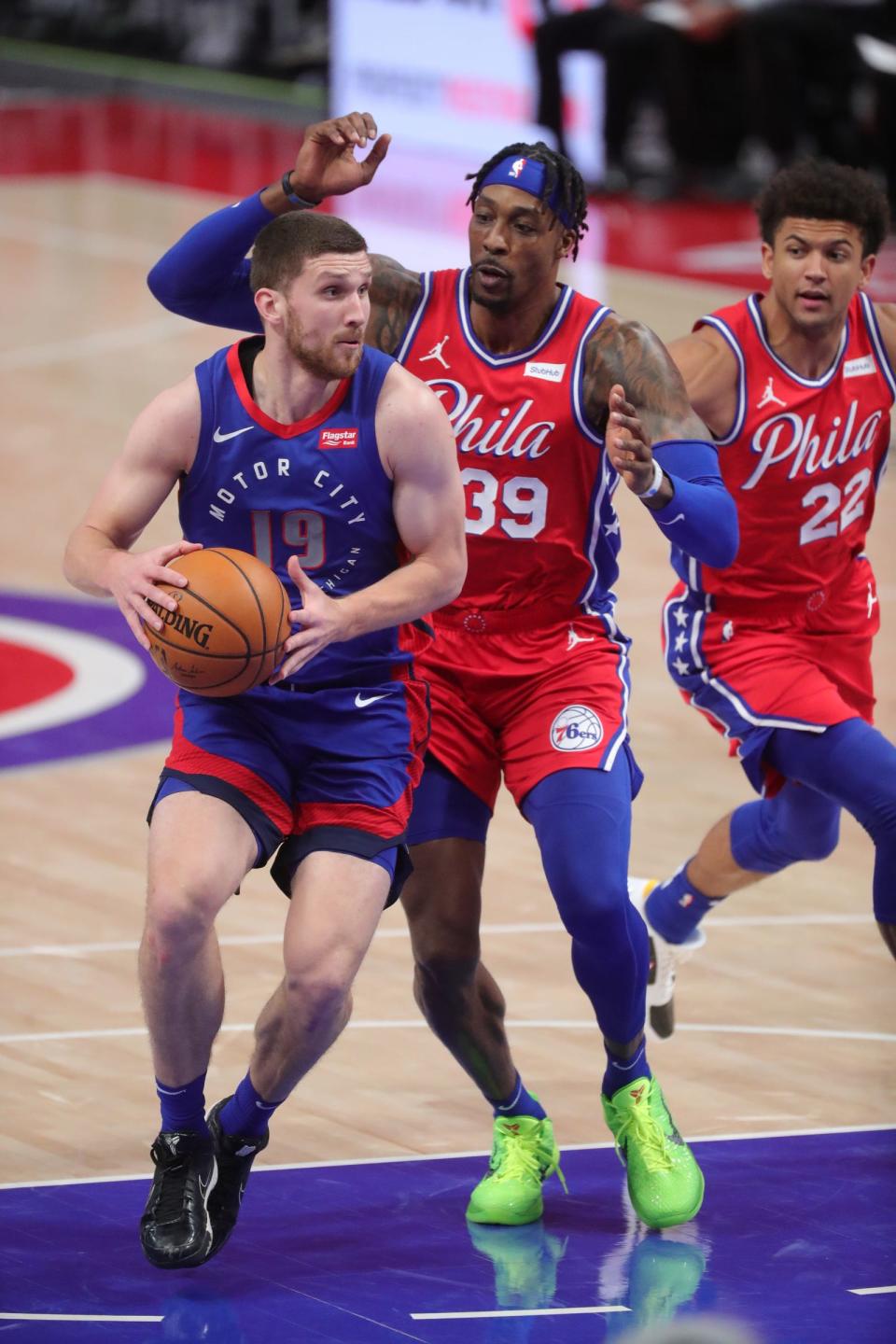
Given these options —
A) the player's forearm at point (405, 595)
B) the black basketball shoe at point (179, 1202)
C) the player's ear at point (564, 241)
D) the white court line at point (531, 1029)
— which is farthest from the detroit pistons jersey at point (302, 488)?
the white court line at point (531, 1029)

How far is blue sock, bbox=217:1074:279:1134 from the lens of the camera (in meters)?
4.81

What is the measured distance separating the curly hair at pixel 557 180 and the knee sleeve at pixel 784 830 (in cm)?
156

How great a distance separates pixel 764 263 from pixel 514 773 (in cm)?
163

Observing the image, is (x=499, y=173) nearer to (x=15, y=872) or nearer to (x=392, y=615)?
(x=392, y=615)

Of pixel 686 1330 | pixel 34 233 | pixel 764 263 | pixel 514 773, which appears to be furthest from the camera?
pixel 34 233

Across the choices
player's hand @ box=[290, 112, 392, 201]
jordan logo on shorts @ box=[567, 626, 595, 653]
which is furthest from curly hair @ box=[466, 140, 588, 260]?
jordan logo on shorts @ box=[567, 626, 595, 653]

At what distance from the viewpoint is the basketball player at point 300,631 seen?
15.2ft

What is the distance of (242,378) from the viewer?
479 cm

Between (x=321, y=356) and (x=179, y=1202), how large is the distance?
170 centimetres

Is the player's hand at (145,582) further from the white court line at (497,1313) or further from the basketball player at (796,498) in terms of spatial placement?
the basketball player at (796,498)

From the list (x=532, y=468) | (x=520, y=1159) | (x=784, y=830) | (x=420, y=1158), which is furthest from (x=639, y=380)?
(x=420, y=1158)

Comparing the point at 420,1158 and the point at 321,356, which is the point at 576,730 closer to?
the point at 321,356

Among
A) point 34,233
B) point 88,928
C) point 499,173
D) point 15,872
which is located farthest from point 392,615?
point 34,233

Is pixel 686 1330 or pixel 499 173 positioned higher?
pixel 499 173
